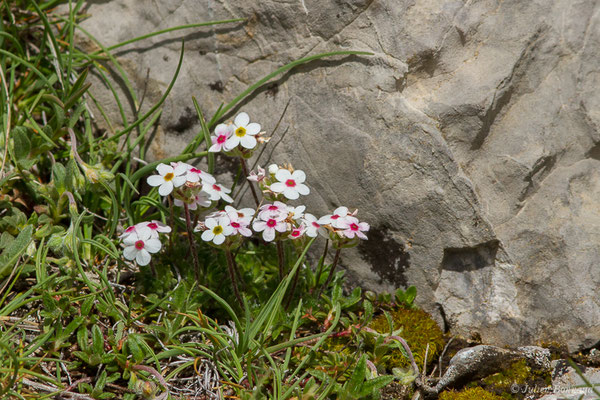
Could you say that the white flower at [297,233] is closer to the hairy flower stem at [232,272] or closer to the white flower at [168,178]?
the hairy flower stem at [232,272]

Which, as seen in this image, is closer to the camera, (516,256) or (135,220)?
(516,256)

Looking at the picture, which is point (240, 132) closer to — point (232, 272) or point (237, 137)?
point (237, 137)

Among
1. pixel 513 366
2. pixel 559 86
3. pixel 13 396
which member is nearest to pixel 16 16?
pixel 13 396

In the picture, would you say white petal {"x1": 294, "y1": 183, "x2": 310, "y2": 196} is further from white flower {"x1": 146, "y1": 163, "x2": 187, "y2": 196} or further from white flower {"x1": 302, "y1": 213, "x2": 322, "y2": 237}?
white flower {"x1": 146, "y1": 163, "x2": 187, "y2": 196}

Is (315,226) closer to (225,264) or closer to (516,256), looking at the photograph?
(225,264)

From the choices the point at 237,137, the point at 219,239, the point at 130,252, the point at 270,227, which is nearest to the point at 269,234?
the point at 270,227

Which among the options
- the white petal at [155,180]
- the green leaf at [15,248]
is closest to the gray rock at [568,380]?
the white petal at [155,180]

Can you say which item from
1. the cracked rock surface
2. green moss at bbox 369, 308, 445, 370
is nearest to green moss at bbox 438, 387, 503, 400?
green moss at bbox 369, 308, 445, 370
